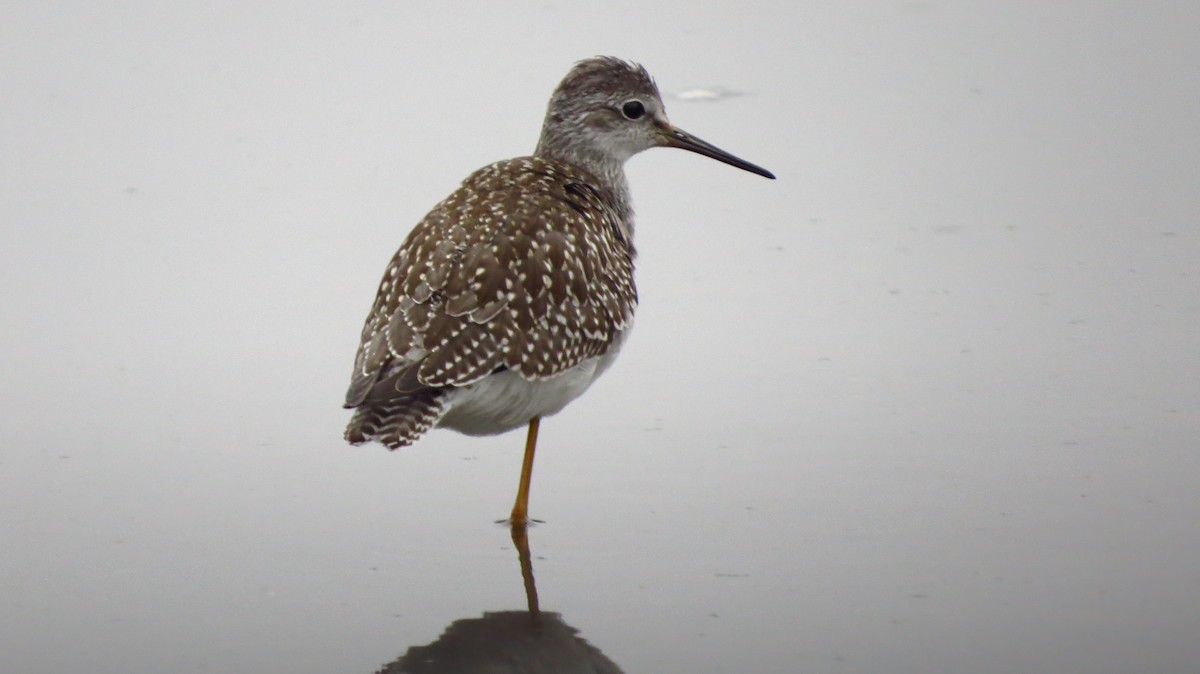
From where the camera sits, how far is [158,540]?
6.40 m

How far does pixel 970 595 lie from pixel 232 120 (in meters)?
6.59

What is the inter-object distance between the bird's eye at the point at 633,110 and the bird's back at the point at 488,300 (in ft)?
2.67

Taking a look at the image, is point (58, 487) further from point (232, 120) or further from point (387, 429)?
point (232, 120)

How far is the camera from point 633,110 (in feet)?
26.2

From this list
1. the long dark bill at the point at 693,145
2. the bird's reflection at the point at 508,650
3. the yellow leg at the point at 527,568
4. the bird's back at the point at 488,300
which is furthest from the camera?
the long dark bill at the point at 693,145

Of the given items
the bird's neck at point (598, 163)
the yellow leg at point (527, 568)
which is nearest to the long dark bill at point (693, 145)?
the bird's neck at point (598, 163)

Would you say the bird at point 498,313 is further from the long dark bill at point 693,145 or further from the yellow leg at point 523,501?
the long dark bill at point 693,145

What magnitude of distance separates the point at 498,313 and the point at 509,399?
330mm

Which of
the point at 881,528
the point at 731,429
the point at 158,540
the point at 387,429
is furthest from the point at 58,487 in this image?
the point at 881,528

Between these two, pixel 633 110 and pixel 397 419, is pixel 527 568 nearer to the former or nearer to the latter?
pixel 397 419

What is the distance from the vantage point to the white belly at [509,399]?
6207 millimetres

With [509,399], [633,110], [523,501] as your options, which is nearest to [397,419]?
[509,399]

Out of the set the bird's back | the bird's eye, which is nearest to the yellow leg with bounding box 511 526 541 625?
the bird's back

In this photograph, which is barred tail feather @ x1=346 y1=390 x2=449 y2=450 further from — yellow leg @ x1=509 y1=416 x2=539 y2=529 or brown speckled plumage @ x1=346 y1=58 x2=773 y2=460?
yellow leg @ x1=509 y1=416 x2=539 y2=529
